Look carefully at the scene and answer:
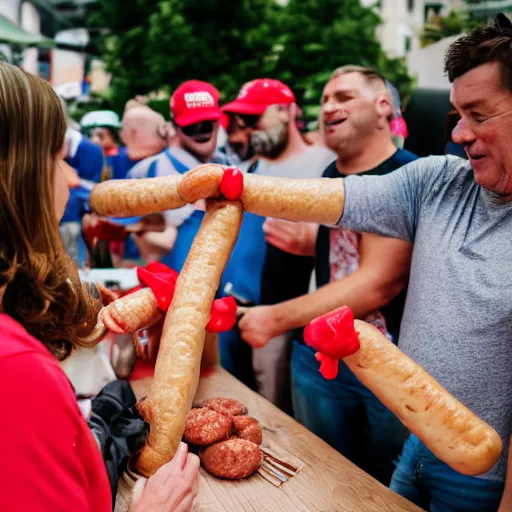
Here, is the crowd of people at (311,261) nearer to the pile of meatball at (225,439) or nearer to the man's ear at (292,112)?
the man's ear at (292,112)

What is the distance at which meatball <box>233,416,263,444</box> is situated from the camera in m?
1.45

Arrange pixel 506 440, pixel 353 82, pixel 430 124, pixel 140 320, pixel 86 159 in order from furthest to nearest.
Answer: pixel 86 159 < pixel 430 124 < pixel 353 82 < pixel 140 320 < pixel 506 440

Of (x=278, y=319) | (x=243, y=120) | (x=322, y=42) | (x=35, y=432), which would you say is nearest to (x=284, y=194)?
(x=278, y=319)

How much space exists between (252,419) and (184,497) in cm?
51

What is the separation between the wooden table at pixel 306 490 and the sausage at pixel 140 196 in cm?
74

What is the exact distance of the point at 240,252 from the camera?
9.13 feet

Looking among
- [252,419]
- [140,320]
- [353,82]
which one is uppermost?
[353,82]

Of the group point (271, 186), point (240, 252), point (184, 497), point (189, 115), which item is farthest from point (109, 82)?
point (184, 497)

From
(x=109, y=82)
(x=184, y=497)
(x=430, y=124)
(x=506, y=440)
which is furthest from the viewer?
(x=109, y=82)

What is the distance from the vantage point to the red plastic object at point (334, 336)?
3.91 feet

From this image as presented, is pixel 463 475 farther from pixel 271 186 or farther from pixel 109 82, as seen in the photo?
pixel 109 82

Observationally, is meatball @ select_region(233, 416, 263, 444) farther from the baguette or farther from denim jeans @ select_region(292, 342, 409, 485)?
denim jeans @ select_region(292, 342, 409, 485)

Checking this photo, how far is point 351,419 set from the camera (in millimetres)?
2027

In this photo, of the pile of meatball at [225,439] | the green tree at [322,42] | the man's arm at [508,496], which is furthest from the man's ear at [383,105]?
the green tree at [322,42]
